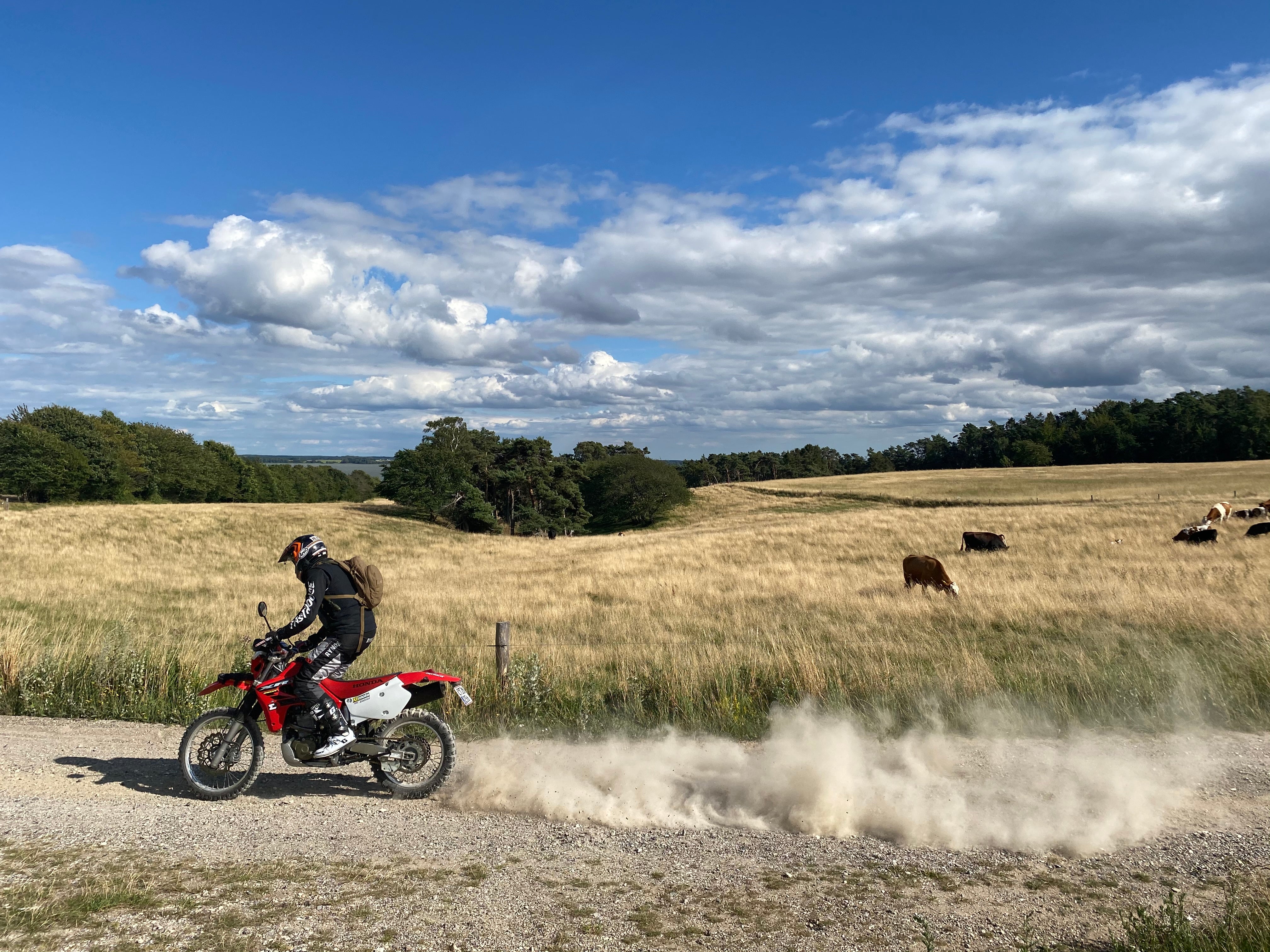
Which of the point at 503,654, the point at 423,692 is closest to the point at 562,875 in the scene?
the point at 423,692

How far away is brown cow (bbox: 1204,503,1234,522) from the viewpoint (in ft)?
104

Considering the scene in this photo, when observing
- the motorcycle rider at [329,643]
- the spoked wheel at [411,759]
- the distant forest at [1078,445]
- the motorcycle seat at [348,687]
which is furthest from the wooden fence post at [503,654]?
the distant forest at [1078,445]

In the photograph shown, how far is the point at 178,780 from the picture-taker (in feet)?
23.7

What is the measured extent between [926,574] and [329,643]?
1751 cm

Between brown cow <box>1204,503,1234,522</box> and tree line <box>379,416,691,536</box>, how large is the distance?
2149 inches

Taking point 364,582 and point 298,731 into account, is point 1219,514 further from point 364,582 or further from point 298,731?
point 298,731

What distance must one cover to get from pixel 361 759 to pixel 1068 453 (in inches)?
5756

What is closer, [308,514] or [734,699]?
[734,699]

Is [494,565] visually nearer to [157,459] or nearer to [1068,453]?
[157,459]

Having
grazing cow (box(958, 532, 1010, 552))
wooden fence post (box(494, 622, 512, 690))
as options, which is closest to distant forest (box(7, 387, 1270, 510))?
grazing cow (box(958, 532, 1010, 552))

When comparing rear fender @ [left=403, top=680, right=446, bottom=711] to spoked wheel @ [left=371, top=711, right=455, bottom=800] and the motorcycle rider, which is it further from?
the motorcycle rider

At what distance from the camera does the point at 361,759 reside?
23.0 feet

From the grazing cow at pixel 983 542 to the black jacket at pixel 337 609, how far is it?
87.1ft

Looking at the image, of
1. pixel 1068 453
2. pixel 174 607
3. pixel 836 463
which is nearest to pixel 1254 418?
pixel 1068 453
